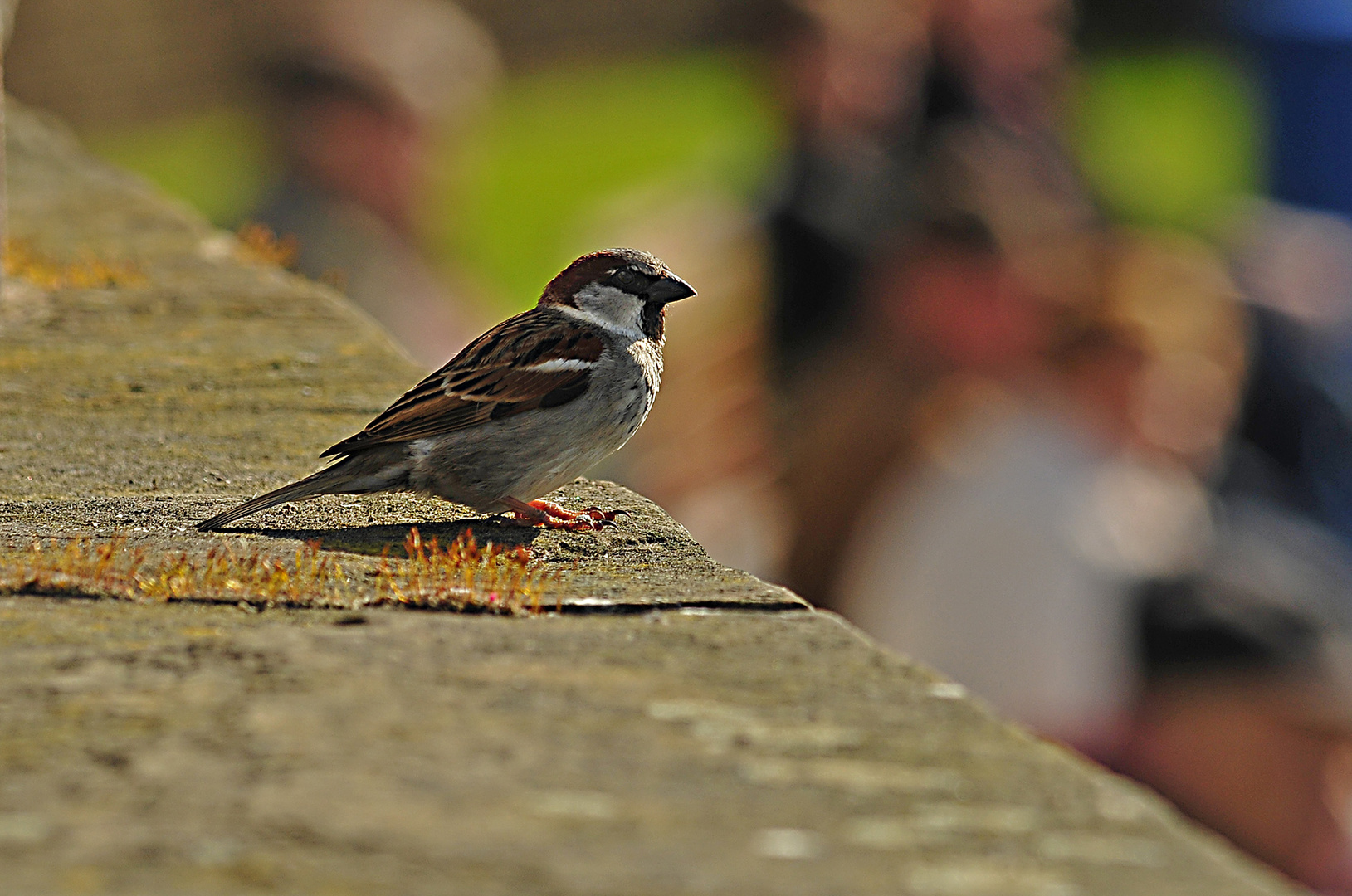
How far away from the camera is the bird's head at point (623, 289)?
4.85m

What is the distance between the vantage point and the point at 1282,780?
6219 millimetres

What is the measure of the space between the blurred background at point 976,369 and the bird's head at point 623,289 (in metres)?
2.19

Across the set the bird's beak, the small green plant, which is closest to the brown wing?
the bird's beak

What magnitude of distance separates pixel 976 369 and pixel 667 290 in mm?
2711

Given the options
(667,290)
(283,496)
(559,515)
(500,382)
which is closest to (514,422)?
(500,382)

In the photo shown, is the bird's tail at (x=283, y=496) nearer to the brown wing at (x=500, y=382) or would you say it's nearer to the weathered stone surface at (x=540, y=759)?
the weathered stone surface at (x=540, y=759)

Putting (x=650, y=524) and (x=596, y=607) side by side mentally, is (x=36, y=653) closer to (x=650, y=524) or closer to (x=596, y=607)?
(x=596, y=607)

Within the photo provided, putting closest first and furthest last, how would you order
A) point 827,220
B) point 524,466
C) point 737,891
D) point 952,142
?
1. point 737,891
2. point 524,466
3. point 827,220
4. point 952,142

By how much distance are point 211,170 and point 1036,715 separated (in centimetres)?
1649

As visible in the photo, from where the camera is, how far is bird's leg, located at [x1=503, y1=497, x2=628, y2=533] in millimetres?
3898

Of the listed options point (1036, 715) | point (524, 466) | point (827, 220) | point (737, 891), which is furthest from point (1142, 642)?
point (737, 891)

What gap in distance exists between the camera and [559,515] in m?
4.00

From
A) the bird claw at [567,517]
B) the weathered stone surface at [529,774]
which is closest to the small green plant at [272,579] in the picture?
the weathered stone surface at [529,774]

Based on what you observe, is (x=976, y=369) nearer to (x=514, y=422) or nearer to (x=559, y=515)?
(x=514, y=422)
